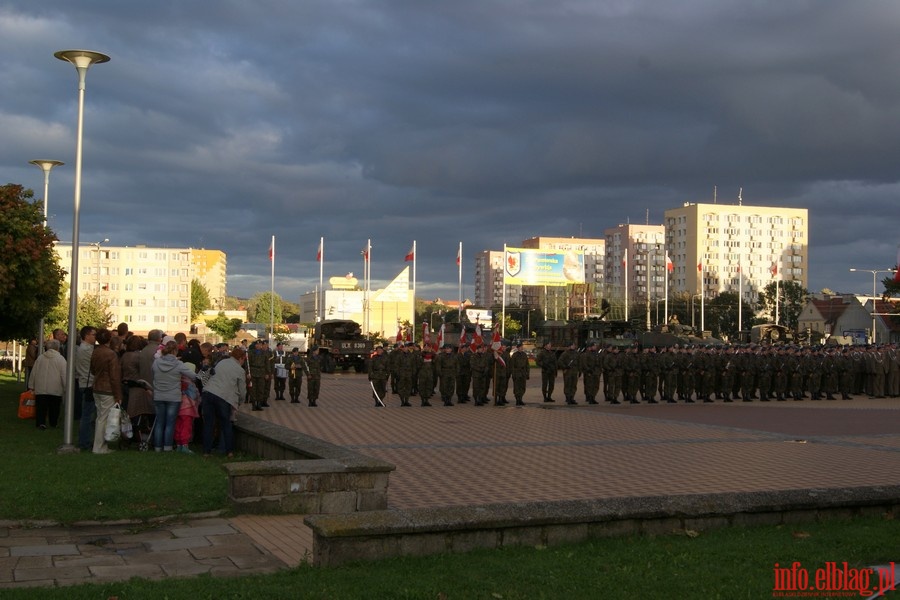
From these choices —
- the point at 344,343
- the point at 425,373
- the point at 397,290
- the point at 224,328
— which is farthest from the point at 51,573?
the point at 224,328

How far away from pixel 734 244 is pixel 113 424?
124083 millimetres

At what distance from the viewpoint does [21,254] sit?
16.7 metres

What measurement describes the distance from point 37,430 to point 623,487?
9.94m

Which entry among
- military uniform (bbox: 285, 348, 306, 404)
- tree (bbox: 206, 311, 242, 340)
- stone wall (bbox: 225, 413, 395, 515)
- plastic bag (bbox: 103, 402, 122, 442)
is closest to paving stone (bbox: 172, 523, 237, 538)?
stone wall (bbox: 225, 413, 395, 515)

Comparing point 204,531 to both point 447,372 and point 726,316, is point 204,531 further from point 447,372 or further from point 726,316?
point 726,316

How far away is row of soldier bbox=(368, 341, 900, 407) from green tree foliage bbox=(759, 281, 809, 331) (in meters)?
67.9

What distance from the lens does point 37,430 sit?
51.8 ft

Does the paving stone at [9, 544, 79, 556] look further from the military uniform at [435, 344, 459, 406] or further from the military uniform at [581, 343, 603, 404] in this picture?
the military uniform at [581, 343, 603, 404]

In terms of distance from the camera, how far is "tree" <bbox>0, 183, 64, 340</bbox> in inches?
647

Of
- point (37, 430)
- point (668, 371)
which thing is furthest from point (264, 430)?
point (668, 371)

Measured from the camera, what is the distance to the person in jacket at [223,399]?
12477 millimetres

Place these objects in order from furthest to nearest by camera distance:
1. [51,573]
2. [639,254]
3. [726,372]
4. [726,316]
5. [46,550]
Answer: [639,254] < [726,316] < [726,372] < [46,550] < [51,573]

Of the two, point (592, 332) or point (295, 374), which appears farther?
point (592, 332)

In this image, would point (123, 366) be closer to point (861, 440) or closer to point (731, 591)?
point (731, 591)
